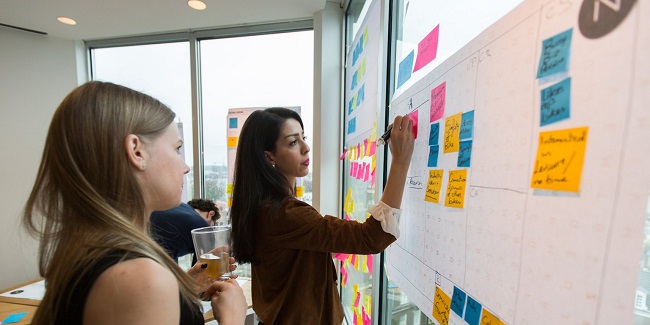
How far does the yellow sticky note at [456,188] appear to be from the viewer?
0.64 metres

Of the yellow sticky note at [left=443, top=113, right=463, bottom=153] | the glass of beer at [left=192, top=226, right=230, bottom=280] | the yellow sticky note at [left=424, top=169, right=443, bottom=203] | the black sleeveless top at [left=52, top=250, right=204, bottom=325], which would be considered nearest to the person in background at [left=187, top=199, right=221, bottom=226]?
the glass of beer at [left=192, top=226, right=230, bottom=280]

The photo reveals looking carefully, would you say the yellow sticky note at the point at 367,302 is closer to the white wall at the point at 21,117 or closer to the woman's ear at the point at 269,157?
the woman's ear at the point at 269,157

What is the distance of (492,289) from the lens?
1.79 feet

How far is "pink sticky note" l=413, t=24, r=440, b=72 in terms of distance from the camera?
0.81 metres

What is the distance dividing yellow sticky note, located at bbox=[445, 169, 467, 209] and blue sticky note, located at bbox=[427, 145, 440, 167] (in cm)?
7

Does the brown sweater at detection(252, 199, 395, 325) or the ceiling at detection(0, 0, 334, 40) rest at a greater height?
the ceiling at detection(0, 0, 334, 40)

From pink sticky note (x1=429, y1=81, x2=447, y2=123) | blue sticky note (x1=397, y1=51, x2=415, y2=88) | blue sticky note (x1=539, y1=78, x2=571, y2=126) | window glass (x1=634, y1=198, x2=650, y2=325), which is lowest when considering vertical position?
window glass (x1=634, y1=198, x2=650, y2=325)

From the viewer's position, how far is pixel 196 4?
7.72 feet

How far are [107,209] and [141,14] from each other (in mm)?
2598

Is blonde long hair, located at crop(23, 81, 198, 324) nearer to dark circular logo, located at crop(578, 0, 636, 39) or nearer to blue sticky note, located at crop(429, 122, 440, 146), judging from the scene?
blue sticky note, located at crop(429, 122, 440, 146)

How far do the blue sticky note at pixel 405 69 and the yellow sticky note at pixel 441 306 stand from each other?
0.65 metres

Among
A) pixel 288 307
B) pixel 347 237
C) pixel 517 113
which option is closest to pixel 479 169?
pixel 517 113

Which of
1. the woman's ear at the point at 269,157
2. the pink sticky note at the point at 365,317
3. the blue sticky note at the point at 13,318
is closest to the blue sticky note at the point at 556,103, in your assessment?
the woman's ear at the point at 269,157

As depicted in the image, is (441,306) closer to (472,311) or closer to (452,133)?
(472,311)
